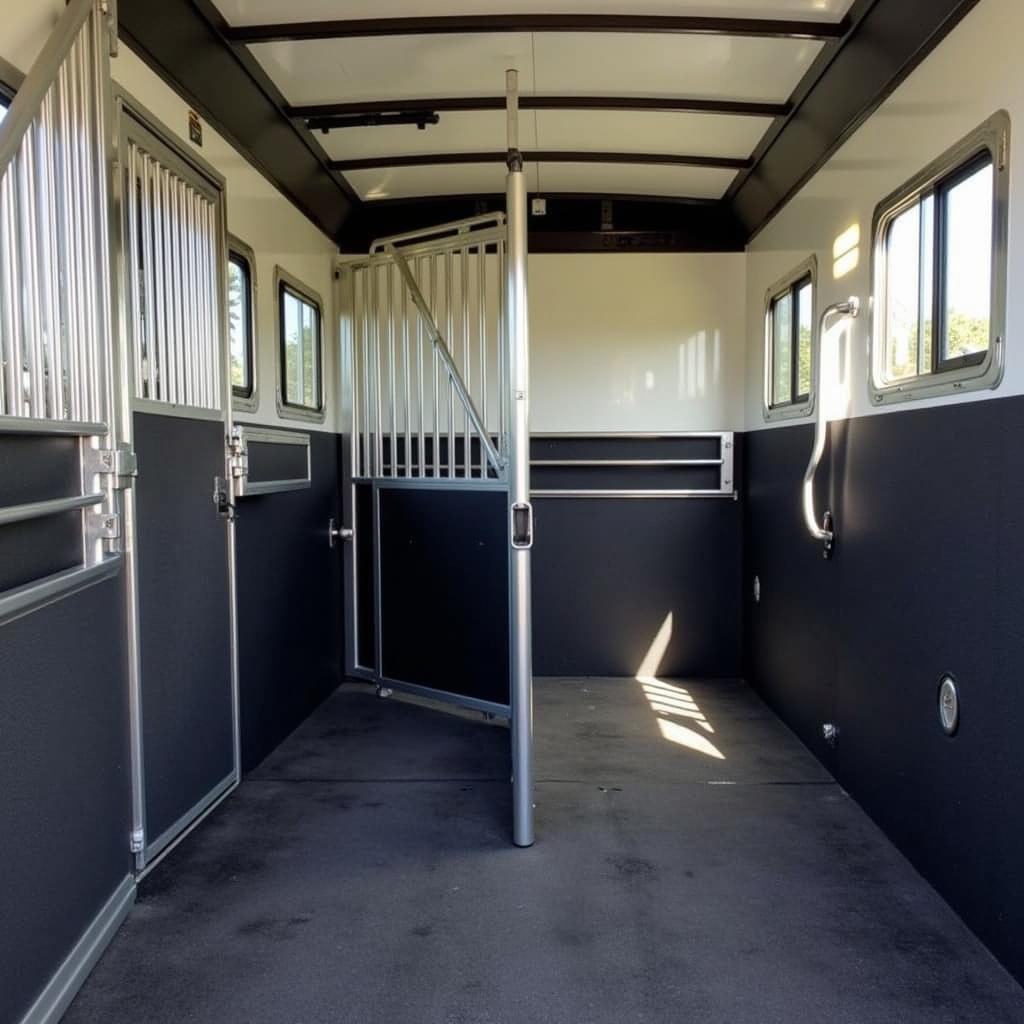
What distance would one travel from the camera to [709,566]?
4555 millimetres

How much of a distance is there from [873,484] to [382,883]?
188cm

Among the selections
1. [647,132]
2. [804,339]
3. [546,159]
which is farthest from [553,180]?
[804,339]

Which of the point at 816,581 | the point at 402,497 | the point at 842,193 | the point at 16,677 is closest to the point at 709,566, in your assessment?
the point at 816,581

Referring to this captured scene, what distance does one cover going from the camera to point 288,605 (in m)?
3.59

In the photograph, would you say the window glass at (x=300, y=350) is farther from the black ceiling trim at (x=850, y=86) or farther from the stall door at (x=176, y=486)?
the black ceiling trim at (x=850, y=86)

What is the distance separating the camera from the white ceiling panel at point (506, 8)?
96.5 inches

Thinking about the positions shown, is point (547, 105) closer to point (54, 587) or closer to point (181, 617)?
point (181, 617)

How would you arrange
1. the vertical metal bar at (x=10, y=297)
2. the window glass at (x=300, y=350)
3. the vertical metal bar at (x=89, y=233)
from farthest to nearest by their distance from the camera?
the window glass at (x=300, y=350) → the vertical metal bar at (x=89, y=233) → the vertical metal bar at (x=10, y=297)

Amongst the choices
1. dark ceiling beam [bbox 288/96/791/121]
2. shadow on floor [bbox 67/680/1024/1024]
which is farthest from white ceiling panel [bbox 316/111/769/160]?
shadow on floor [bbox 67/680/1024/1024]

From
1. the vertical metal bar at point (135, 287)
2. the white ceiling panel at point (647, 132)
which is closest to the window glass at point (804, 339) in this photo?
the white ceiling panel at point (647, 132)

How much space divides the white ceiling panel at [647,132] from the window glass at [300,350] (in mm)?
1047

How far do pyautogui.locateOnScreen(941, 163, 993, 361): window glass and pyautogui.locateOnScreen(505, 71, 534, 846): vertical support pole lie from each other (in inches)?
45.1

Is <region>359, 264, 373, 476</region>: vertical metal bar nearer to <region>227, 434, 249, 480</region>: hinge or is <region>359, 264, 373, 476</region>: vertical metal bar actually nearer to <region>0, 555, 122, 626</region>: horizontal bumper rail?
<region>227, 434, 249, 480</region>: hinge

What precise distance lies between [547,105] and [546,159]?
0.62m
